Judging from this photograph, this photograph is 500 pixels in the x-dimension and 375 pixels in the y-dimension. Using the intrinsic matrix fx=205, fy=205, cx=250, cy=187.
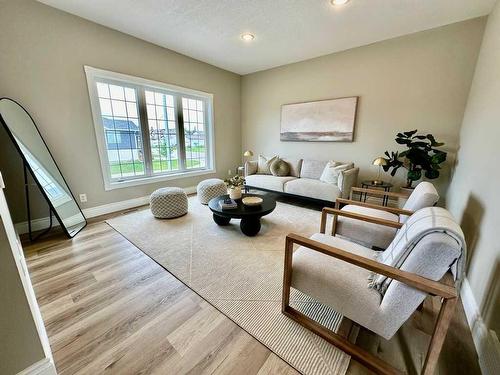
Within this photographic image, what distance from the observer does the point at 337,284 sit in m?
1.19

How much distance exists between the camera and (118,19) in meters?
2.73

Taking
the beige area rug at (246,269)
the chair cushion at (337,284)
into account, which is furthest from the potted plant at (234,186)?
the chair cushion at (337,284)

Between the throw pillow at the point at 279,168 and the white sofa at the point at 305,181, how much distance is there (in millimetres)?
111

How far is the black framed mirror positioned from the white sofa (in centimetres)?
288

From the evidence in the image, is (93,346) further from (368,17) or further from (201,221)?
(368,17)

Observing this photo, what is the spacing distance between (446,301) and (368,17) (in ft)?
10.7

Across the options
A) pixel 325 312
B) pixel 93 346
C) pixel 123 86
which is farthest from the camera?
pixel 123 86

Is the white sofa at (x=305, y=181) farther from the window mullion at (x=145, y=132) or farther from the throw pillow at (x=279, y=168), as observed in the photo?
the window mullion at (x=145, y=132)

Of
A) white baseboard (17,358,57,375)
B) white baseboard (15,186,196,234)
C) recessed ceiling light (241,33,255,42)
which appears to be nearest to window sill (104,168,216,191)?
white baseboard (15,186,196,234)

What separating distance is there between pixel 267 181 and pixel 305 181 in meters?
0.74

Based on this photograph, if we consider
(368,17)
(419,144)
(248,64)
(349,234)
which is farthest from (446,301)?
(248,64)

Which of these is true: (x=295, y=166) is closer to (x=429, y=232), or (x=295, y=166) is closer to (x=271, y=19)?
(x=271, y=19)

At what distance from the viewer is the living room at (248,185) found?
1.16 meters

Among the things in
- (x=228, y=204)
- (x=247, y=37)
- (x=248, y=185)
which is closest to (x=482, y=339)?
(x=228, y=204)
